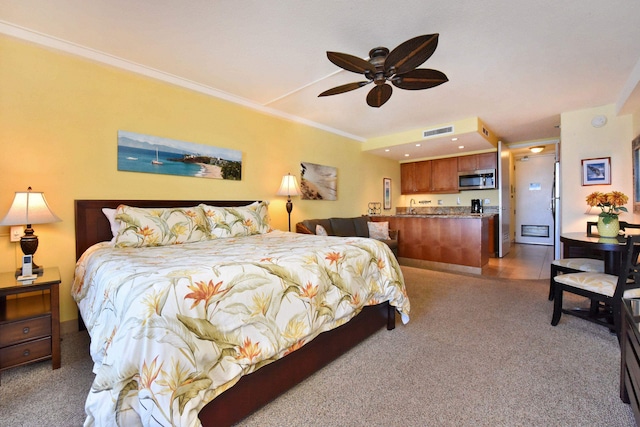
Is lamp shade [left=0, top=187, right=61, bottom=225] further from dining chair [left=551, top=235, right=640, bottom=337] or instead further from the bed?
dining chair [left=551, top=235, right=640, bottom=337]

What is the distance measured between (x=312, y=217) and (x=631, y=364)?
3766mm

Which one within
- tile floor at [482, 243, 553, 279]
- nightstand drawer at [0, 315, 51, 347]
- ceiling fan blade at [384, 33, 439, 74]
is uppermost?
ceiling fan blade at [384, 33, 439, 74]

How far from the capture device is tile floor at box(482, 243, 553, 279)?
414 cm

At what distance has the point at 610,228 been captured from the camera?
2543 mm

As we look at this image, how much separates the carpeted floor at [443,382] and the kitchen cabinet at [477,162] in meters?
3.87

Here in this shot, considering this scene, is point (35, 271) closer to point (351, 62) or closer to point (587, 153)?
point (351, 62)

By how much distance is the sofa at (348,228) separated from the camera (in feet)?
13.6

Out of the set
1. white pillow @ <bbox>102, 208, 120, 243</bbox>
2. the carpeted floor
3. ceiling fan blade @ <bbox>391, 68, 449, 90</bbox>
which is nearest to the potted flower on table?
the carpeted floor

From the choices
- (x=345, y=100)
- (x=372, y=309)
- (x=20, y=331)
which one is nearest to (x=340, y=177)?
(x=345, y=100)

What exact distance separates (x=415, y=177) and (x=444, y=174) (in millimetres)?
677

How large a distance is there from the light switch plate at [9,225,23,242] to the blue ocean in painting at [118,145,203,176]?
88 centimetres

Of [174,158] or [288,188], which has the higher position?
[174,158]

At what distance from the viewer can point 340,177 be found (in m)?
5.18

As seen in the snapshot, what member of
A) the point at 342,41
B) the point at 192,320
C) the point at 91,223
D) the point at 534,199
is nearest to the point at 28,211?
the point at 91,223
